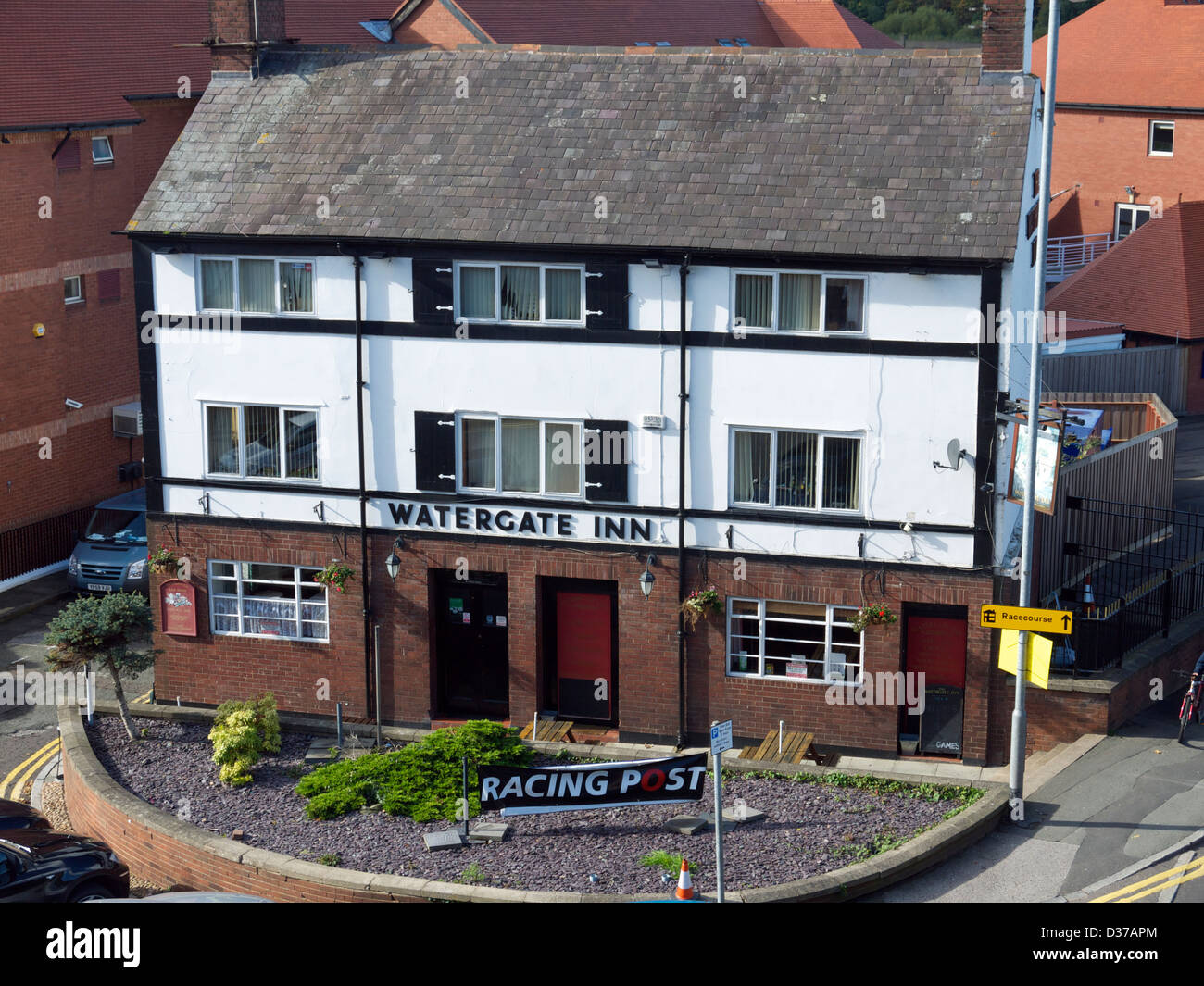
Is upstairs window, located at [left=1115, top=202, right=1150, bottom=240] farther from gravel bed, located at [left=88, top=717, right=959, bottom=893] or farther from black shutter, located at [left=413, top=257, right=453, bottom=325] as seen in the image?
gravel bed, located at [left=88, top=717, right=959, bottom=893]

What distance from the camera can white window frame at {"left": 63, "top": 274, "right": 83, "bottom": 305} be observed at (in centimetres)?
3680

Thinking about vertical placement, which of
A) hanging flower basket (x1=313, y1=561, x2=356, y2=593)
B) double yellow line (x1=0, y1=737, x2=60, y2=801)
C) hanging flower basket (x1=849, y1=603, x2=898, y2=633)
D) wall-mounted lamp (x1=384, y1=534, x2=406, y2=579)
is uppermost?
wall-mounted lamp (x1=384, y1=534, x2=406, y2=579)

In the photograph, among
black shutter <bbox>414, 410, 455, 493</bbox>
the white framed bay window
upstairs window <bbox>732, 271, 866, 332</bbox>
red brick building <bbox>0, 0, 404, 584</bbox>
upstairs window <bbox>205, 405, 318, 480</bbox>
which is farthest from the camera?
red brick building <bbox>0, 0, 404, 584</bbox>

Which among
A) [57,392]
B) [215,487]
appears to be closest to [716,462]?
[215,487]

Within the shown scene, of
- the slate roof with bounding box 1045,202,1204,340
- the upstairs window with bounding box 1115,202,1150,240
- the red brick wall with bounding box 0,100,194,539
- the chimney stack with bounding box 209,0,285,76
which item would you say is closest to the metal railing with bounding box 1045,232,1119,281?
the upstairs window with bounding box 1115,202,1150,240

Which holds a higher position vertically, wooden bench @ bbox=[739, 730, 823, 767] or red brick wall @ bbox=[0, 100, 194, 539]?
red brick wall @ bbox=[0, 100, 194, 539]

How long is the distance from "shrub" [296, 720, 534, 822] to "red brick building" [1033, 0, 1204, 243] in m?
37.1

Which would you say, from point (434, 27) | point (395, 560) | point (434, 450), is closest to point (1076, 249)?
point (434, 27)

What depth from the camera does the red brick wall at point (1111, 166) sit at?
1988 inches

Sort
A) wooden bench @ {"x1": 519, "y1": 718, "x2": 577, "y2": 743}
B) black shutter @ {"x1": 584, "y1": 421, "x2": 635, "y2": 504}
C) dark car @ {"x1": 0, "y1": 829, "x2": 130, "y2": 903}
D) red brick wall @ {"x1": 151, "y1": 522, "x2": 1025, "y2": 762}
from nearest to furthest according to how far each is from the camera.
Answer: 1. dark car @ {"x1": 0, "y1": 829, "x2": 130, "y2": 903}
2. red brick wall @ {"x1": 151, "y1": 522, "x2": 1025, "y2": 762}
3. black shutter @ {"x1": 584, "y1": 421, "x2": 635, "y2": 504}
4. wooden bench @ {"x1": 519, "y1": 718, "x2": 577, "y2": 743}

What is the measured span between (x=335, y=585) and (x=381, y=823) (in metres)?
5.53

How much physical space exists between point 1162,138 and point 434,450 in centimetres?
3646

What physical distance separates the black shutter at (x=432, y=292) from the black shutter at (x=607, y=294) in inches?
88.4

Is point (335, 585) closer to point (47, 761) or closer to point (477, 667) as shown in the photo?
point (477, 667)
